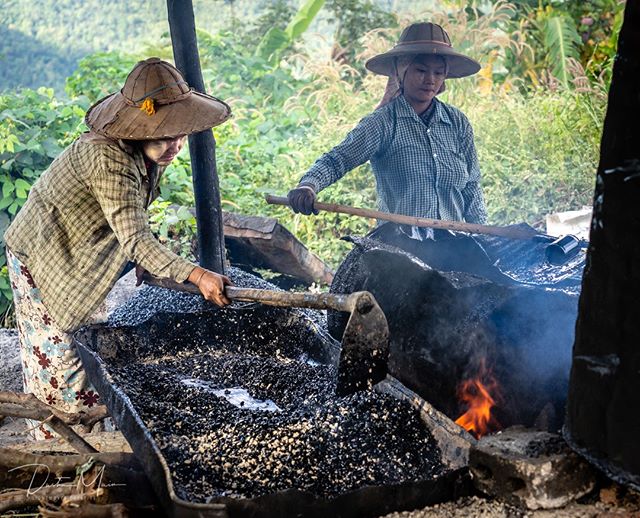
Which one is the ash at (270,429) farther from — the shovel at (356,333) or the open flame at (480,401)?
the open flame at (480,401)

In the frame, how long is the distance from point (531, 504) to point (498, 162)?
6.41 metres

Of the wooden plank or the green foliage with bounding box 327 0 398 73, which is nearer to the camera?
the wooden plank

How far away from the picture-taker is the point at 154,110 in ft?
12.9

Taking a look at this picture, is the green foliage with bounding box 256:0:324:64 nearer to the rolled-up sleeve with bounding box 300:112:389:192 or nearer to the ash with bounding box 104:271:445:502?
the rolled-up sleeve with bounding box 300:112:389:192

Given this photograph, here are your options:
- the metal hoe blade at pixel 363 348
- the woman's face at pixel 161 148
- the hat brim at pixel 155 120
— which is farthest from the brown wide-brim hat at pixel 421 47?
the metal hoe blade at pixel 363 348

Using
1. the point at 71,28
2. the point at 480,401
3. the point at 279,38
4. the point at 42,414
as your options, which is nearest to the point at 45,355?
the point at 42,414

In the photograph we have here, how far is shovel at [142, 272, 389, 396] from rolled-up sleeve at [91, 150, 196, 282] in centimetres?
38

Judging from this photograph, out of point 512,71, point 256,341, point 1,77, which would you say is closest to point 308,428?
point 256,341

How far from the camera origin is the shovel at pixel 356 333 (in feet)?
11.1

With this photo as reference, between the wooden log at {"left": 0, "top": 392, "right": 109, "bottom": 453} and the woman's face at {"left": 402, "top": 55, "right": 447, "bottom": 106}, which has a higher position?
the woman's face at {"left": 402, "top": 55, "right": 447, "bottom": 106}

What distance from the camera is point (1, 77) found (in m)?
16.9

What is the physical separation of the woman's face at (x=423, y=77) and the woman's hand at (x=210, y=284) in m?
2.22

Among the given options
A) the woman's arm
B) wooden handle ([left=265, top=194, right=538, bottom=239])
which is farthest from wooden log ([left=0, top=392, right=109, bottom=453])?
wooden handle ([left=265, top=194, right=538, bottom=239])

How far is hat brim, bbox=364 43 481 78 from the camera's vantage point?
522 cm
